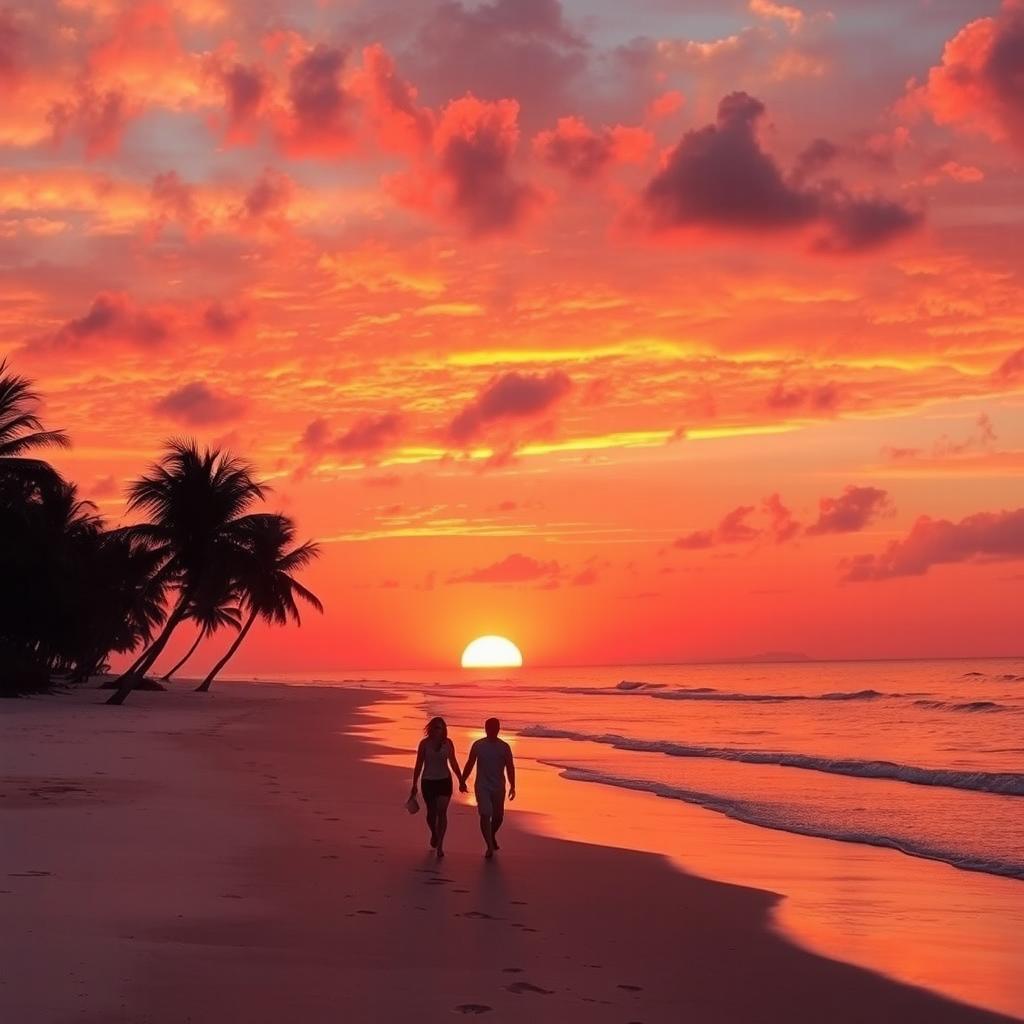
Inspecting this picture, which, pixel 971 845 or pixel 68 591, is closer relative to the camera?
pixel 971 845

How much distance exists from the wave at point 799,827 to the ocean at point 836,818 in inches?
1.4

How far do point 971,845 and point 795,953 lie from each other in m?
7.89

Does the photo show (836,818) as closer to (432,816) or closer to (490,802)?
(490,802)

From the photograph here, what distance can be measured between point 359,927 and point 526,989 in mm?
1974

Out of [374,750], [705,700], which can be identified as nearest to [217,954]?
[374,750]

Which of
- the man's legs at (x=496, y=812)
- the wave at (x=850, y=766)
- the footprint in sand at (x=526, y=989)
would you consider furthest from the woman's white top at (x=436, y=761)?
the wave at (x=850, y=766)

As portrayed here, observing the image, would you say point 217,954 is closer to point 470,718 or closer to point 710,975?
point 710,975

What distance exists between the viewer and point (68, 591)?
47.2 metres

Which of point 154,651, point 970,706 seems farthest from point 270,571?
point 970,706

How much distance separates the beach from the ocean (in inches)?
26.7

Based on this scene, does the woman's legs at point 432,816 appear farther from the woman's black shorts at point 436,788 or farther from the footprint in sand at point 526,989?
the footprint in sand at point 526,989

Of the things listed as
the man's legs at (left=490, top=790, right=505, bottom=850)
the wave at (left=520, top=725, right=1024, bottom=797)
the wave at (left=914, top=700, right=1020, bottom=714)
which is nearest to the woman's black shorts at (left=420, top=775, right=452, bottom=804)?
the man's legs at (left=490, top=790, right=505, bottom=850)

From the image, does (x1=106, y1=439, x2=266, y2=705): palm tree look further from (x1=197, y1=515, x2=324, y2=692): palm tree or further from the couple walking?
the couple walking

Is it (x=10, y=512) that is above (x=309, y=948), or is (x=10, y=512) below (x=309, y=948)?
above
